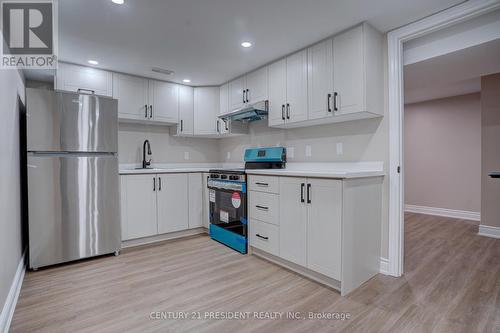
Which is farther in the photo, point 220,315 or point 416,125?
point 416,125

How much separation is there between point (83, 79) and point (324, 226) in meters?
3.36

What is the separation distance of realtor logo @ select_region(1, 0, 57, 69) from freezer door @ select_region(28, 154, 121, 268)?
1.04 m

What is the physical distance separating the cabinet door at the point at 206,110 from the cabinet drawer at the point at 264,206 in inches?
67.0

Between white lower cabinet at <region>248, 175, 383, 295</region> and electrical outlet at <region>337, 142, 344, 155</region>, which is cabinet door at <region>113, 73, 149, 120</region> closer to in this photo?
white lower cabinet at <region>248, 175, 383, 295</region>

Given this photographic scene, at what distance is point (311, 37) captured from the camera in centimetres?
255

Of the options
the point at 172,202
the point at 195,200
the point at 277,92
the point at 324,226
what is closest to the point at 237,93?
the point at 277,92

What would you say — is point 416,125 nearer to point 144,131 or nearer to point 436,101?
point 436,101

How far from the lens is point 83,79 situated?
10.5 ft

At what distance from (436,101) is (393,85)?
141 inches

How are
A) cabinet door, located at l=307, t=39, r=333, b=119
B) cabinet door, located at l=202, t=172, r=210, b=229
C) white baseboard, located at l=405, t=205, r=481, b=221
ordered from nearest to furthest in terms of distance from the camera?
cabinet door, located at l=307, t=39, r=333, b=119 → cabinet door, located at l=202, t=172, r=210, b=229 → white baseboard, located at l=405, t=205, r=481, b=221

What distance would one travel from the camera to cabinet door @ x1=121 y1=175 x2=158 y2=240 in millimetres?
3186

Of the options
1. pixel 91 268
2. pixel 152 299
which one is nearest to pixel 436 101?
pixel 152 299

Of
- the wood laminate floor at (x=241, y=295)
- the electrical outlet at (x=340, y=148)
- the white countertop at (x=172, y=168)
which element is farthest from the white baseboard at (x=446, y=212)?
the white countertop at (x=172, y=168)

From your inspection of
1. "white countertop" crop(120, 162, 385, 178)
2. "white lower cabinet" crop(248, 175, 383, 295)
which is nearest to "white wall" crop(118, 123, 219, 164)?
"white countertop" crop(120, 162, 385, 178)
